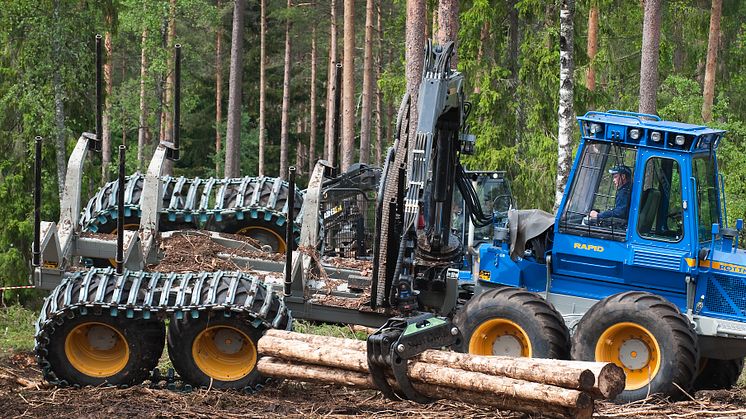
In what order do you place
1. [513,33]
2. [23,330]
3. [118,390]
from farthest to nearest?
1. [513,33]
2. [23,330]
3. [118,390]

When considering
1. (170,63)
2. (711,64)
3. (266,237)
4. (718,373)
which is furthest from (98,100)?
(170,63)

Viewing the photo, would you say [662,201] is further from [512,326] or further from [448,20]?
[448,20]

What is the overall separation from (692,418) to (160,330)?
5458 mm

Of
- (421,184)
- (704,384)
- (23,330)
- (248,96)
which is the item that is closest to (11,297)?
(23,330)

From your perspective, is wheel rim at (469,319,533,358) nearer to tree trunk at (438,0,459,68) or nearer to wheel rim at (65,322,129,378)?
wheel rim at (65,322,129,378)

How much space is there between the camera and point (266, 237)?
15211 mm

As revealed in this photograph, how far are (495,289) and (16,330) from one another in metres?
9.42

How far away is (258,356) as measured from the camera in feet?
36.1

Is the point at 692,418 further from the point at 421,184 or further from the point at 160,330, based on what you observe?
the point at 160,330

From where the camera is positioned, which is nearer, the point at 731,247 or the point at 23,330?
the point at 731,247

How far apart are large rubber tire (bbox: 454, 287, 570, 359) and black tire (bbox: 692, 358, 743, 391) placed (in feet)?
6.59

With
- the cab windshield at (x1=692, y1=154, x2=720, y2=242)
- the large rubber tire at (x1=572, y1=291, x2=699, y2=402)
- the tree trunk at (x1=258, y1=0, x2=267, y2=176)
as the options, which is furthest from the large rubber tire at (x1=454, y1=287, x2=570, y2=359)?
the tree trunk at (x1=258, y1=0, x2=267, y2=176)

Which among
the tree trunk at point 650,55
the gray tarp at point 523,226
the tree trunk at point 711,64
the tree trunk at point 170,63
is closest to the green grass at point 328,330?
the gray tarp at point 523,226

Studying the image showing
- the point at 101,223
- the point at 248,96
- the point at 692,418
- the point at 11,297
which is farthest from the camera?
the point at 248,96
